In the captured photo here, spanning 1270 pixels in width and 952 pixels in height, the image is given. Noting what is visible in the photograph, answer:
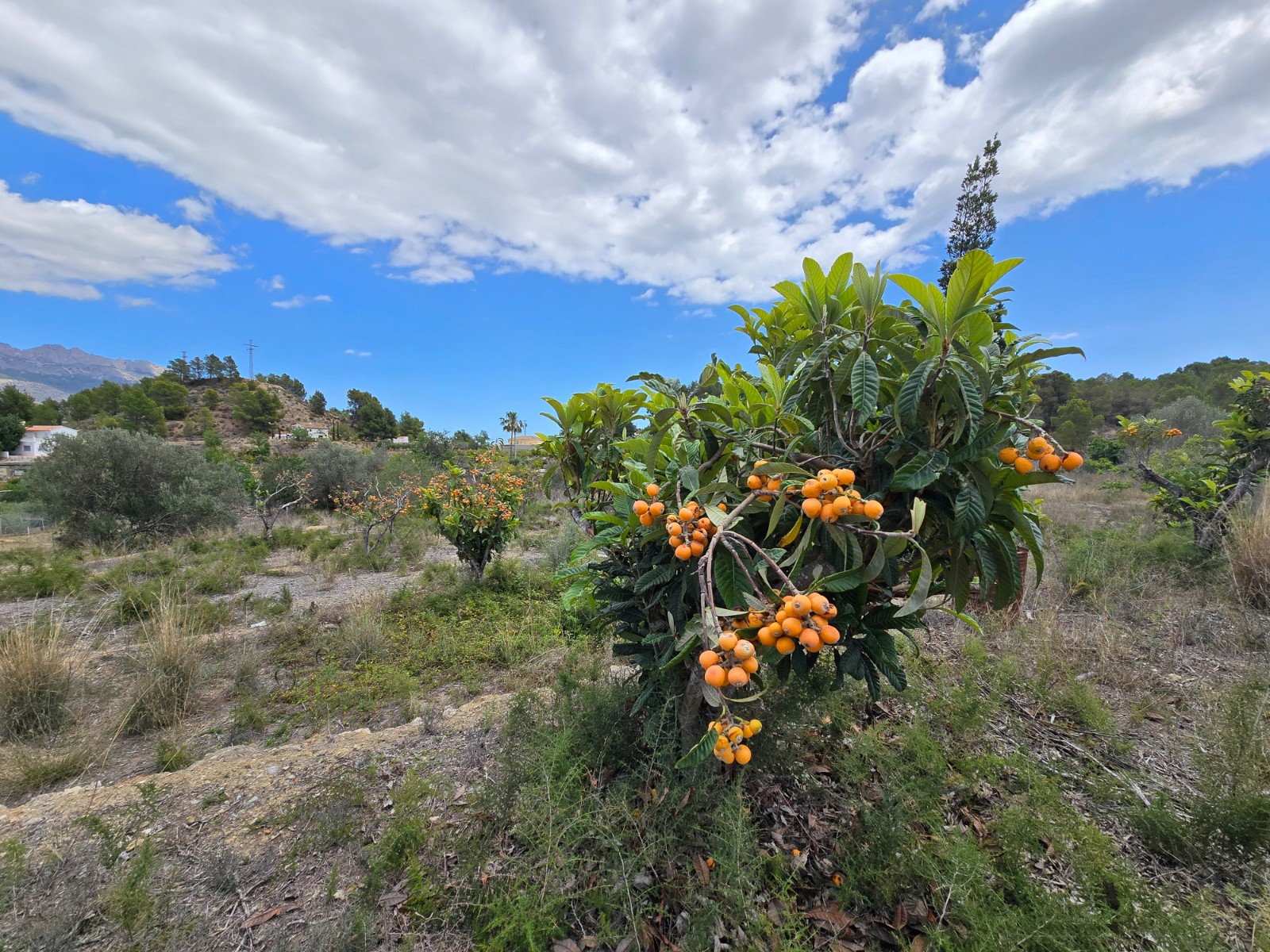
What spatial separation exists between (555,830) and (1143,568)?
245 inches

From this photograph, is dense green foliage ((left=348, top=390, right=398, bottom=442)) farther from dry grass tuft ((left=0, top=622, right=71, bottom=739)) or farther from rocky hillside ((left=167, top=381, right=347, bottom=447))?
dry grass tuft ((left=0, top=622, right=71, bottom=739))

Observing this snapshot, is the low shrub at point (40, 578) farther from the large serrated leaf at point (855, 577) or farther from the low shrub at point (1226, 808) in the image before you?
the low shrub at point (1226, 808)

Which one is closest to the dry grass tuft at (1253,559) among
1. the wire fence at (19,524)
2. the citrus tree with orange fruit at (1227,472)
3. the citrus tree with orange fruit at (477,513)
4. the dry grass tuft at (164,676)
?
the citrus tree with orange fruit at (1227,472)

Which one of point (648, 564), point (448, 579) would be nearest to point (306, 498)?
point (448, 579)

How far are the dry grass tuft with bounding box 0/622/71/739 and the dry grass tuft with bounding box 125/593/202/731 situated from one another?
0.39 m

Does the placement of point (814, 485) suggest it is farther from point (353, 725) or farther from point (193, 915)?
point (353, 725)

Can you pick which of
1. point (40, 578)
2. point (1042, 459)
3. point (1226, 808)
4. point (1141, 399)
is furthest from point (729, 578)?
point (1141, 399)

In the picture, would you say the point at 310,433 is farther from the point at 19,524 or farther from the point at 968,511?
the point at 968,511

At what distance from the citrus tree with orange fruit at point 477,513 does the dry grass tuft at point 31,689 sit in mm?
3555

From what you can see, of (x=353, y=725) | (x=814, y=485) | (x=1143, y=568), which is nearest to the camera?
(x=814, y=485)

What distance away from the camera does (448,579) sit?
6824 millimetres

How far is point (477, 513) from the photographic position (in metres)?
6.34

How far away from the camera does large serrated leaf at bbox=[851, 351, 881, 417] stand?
46.2 inches

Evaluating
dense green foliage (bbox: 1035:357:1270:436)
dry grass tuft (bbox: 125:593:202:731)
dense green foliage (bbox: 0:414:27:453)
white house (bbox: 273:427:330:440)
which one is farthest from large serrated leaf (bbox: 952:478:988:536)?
dense green foliage (bbox: 0:414:27:453)
